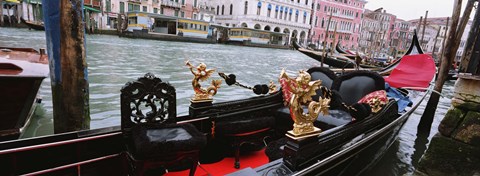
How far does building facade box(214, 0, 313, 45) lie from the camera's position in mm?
30750

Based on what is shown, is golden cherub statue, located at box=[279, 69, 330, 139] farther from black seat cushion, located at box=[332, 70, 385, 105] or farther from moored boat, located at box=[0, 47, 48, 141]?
moored boat, located at box=[0, 47, 48, 141]

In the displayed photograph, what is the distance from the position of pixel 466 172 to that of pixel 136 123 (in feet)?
7.81

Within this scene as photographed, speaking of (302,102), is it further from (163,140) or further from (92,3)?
(92,3)

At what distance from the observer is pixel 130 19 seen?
21047mm

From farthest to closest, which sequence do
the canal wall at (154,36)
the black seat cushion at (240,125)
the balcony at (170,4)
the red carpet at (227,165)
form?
the balcony at (170,4)
the canal wall at (154,36)
the black seat cushion at (240,125)
the red carpet at (227,165)

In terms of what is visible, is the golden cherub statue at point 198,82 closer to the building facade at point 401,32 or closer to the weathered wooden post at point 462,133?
the weathered wooden post at point 462,133

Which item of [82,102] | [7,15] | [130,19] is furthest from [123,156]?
[7,15]

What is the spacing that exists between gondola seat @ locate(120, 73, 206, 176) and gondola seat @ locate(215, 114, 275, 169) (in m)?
0.36

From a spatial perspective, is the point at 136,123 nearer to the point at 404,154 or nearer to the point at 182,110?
the point at 182,110

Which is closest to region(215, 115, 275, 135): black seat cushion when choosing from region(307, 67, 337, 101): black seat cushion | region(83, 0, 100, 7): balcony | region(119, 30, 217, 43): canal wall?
region(307, 67, 337, 101): black seat cushion

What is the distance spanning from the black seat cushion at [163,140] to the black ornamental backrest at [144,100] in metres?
0.05

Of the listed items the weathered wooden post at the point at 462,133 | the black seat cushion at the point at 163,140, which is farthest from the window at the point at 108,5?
the weathered wooden post at the point at 462,133

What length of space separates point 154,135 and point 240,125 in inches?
27.8

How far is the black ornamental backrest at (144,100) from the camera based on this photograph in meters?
1.58
